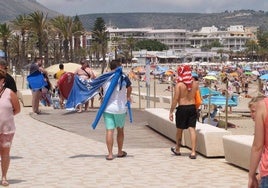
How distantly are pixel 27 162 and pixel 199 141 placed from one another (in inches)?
109

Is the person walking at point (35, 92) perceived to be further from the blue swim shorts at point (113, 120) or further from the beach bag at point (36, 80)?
the blue swim shorts at point (113, 120)

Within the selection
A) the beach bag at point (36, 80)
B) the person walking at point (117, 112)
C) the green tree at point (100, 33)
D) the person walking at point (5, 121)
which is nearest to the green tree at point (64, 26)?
the green tree at point (100, 33)

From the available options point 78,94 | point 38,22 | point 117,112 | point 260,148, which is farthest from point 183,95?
point 38,22

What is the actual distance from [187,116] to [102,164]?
5.09 ft

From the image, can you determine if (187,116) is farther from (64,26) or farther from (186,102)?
(64,26)

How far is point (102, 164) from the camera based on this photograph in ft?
31.2

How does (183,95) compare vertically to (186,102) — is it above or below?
above

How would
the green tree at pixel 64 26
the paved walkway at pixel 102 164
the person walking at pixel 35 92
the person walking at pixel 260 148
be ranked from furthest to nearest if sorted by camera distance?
the green tree at pixel 64 26
the person walking at pixel 35 92
the paved walkway at pixel 102 164
the person walking at pixel 260 148

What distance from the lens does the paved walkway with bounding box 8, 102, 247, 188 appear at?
8.05 meters

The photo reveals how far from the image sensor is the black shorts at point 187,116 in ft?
32.5

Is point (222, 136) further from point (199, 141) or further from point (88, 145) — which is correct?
point (88, 145)

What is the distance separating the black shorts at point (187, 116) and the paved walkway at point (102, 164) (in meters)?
0.55

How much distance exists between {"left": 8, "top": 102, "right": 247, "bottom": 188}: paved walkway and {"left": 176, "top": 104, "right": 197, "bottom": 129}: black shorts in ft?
1.80

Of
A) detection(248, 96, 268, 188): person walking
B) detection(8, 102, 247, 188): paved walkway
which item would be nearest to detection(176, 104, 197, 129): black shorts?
detection(8, 102, 247, 188): paved walkway
